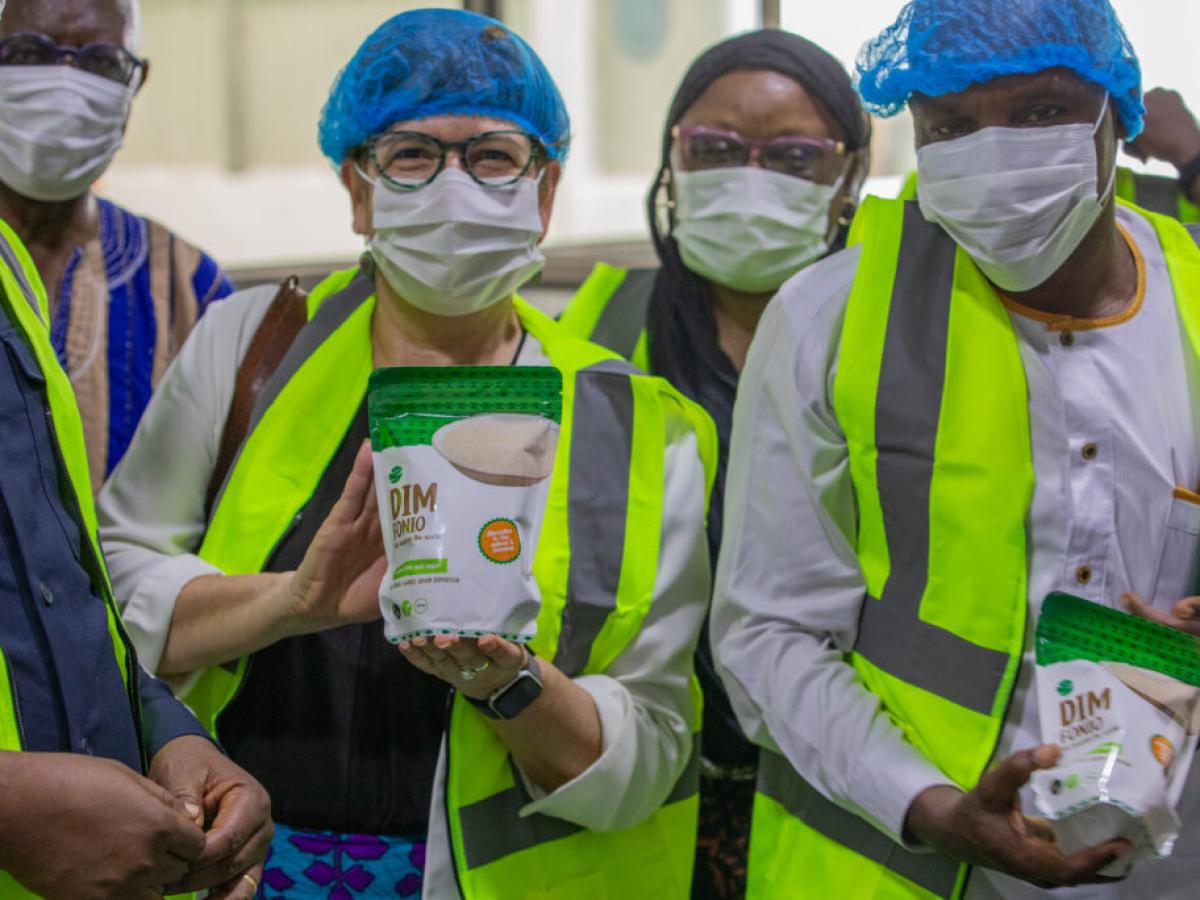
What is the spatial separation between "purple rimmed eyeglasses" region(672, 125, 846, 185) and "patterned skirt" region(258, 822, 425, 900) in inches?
53.5

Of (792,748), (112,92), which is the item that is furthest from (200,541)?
(112,92)

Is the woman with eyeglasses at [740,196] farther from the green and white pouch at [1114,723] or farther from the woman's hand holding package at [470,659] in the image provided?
the green and white pouch at [1114,723]

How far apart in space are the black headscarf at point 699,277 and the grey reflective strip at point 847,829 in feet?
2.41

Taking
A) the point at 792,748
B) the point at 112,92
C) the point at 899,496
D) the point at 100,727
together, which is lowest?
the point at 792,748

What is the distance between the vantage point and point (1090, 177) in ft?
5.86

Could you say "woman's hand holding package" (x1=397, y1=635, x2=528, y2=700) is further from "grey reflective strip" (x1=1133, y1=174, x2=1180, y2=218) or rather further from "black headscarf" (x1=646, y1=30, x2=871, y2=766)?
"grey reflective strip" (x1=1133, y1=174, x2=1180, y2=218)

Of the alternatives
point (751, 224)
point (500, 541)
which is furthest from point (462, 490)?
point (751, 224)

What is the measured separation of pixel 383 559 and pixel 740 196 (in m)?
1.13

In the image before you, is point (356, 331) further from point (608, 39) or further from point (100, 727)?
point (608, 39)

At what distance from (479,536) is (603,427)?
0.49 meters

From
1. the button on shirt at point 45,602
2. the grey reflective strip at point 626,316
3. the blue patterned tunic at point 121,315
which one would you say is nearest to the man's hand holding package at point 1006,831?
the button on shirt at point 45,602

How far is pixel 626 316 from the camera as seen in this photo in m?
2.82

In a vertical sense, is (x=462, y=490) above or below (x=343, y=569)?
above

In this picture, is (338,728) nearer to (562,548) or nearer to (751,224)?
(562,548)
